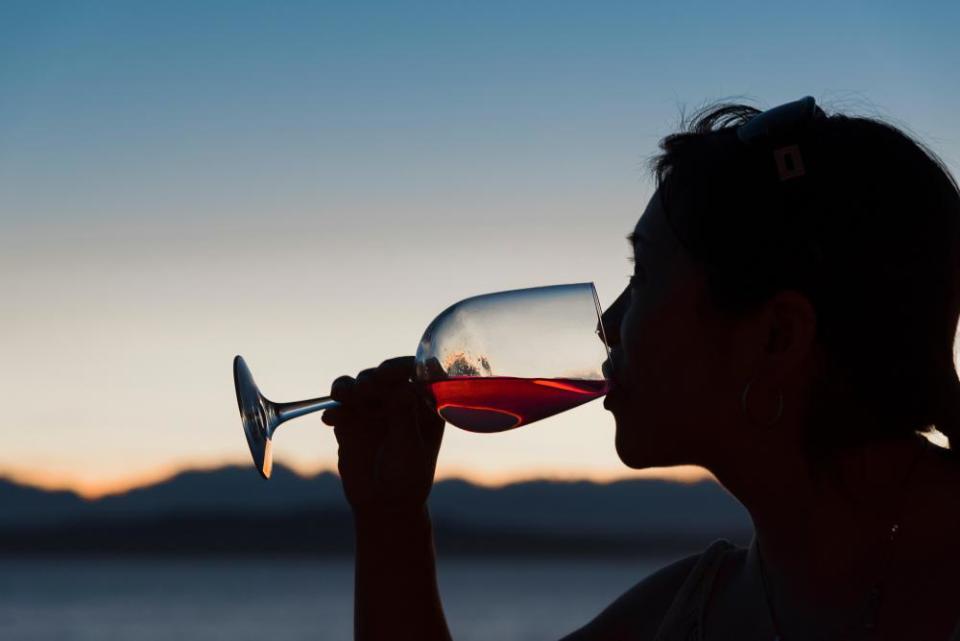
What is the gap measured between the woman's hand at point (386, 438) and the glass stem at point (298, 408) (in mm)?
66

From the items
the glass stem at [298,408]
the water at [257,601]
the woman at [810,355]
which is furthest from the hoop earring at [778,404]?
the water at [257,601]

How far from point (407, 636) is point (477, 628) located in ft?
23.6

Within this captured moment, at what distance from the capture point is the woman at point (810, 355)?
1.60m

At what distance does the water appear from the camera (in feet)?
29.8

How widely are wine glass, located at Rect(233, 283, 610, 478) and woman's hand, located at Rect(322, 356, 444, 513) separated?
0.50 ft

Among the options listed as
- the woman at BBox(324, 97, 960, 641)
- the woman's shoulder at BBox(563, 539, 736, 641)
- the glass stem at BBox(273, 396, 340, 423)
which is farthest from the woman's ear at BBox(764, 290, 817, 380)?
the glass stem at BBox(273, 396, 340, 423)

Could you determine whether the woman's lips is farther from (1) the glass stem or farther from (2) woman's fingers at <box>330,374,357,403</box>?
(1) the glass stem

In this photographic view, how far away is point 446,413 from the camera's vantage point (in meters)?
2.00

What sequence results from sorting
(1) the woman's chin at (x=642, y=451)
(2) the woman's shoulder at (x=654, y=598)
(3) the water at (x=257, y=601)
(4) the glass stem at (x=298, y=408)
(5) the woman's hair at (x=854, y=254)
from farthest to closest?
(3) the water at (x=257, y=601) → (4) the glass stem at (x=298, y=408) → (2) the woman's shoulder at (x=654, y=598) → (1) the woman's chin at (x=642, y=451) → (5) the woman's hair at (x=854, y=254)

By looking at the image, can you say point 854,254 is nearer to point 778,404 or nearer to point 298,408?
point 778,404

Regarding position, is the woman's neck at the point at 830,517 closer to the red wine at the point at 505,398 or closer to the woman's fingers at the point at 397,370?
the red wine at the point at 505,398

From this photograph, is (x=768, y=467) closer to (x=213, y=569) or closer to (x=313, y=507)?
(x=213, y=569)

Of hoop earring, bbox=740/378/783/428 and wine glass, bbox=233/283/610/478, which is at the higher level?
wine glass, bbox=233/283/610/478

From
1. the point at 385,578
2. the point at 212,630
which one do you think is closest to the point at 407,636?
the point at 385,578
